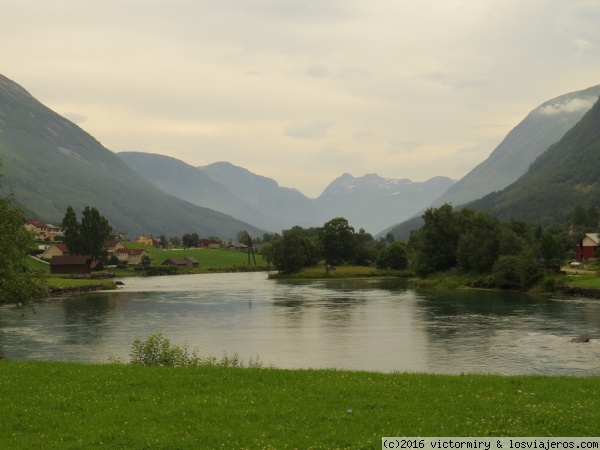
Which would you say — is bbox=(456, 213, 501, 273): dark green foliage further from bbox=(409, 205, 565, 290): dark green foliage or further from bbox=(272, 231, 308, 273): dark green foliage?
bbox=(272, 231, 308, 273): dark green foliage

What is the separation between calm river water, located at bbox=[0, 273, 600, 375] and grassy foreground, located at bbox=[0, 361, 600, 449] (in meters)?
13.9

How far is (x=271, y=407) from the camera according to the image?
60.6 ft

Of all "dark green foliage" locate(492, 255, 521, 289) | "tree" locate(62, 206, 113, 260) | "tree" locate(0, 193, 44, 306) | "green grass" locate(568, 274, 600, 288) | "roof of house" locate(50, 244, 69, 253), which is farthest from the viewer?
"roof of house" locate(50, 244, 69, 253)

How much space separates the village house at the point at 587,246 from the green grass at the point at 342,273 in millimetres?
40931

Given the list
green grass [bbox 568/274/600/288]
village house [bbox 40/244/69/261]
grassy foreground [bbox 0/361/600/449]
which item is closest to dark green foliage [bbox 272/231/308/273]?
village house [bbox 40/244/69/261]

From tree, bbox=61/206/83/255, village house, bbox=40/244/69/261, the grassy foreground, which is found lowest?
the grassy foreground

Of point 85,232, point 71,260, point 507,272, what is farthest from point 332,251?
point 507,272

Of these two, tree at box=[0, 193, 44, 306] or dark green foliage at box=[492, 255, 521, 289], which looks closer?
tree at box=[0, 193, 44, 306]

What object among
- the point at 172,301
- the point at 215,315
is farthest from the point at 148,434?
the point at 172,301

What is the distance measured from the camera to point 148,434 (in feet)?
53.0

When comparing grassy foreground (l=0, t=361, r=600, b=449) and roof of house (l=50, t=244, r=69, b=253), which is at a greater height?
roof of house (l=50, t=244, r=69, b=253)

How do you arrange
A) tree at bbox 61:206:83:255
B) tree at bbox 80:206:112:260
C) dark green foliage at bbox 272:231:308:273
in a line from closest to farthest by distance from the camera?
tree at bbox 61:206:83:255 → tree at bbox 80:206:112:260 → dark green foliage at bbox 272:231:308:273

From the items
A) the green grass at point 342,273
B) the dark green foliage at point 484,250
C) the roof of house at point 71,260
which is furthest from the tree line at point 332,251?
the roof of house at point 71,260

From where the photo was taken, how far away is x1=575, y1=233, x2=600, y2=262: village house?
12741 cm
